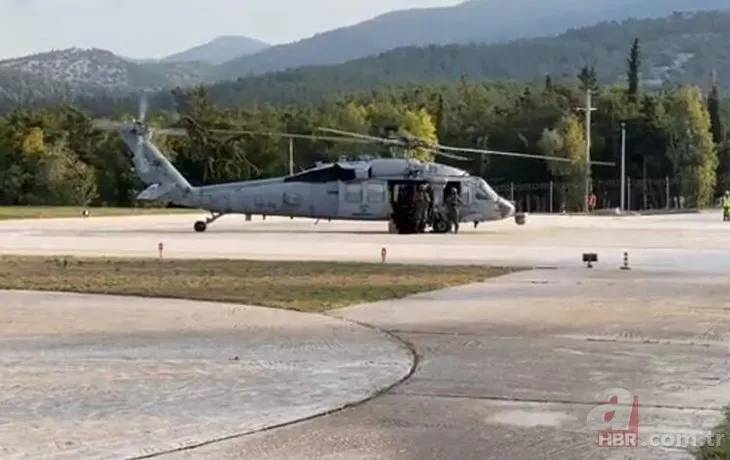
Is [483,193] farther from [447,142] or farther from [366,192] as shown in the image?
[447,142]

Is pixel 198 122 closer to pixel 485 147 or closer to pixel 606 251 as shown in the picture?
pixel 485 147

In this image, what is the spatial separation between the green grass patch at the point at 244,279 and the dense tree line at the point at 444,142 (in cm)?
5201

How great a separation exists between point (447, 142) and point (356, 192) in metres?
57.3

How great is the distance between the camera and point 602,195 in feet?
275

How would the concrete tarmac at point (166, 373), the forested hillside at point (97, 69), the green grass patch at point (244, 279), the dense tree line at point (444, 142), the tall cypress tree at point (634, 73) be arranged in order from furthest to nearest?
the forested hillside at point (97, 69), the tall cypress tree at point (634, 73), the dense tree line at point (444, 142), the green grass patch at point (244, 279), the concrete tarmac at point (166, 373)

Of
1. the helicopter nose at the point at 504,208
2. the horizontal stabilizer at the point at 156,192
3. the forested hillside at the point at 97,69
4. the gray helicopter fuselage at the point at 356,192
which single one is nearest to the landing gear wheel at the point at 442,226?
the gray helicopter fuselage at the point at 356,192

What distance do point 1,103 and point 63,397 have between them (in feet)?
325

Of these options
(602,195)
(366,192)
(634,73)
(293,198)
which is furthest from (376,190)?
(634,73)

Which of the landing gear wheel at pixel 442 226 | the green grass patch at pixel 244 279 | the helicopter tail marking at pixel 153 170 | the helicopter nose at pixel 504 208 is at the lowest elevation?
the green grass patch at pixel 244 279

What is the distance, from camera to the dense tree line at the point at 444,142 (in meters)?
78.7

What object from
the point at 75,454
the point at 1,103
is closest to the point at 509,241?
the point at 75,454

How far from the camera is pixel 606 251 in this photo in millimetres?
29344

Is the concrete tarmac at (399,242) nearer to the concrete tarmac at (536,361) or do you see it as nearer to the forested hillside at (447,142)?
the concrete tarmac at (536,361)

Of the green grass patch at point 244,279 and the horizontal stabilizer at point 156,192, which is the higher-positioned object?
the horizontal stabilizer at point 156,192
